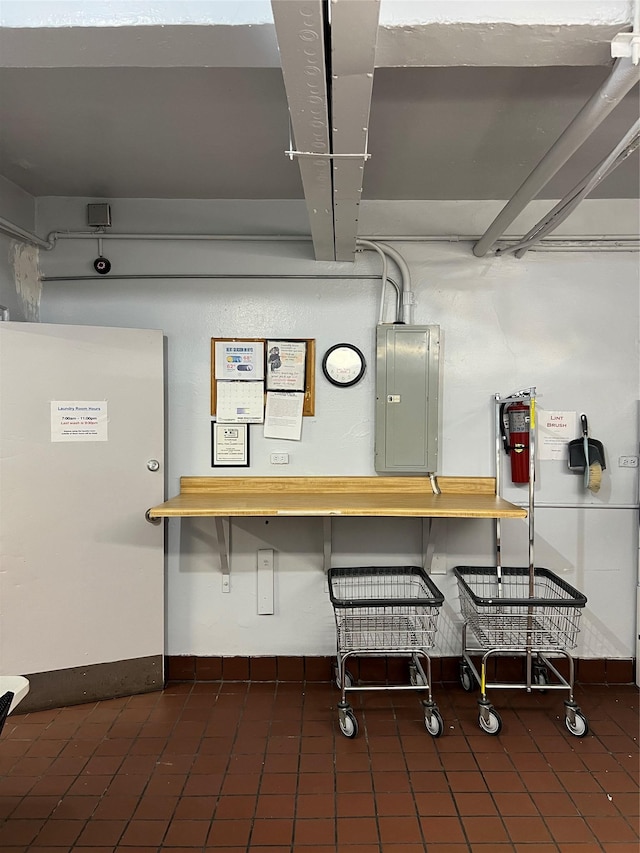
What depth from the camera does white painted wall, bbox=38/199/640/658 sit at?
3146mm

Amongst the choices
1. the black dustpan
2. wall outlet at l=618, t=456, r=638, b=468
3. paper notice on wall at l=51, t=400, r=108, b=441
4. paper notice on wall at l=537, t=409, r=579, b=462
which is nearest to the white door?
paper notice on wall at l=51, t=400, r=108, b=441

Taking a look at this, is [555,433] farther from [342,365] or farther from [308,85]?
[308,85]

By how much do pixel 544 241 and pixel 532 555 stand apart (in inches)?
68.0

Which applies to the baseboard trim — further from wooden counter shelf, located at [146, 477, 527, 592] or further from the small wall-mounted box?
the small wall-mounted box

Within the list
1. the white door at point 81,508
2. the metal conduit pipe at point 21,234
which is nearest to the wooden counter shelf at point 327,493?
the white door at point 81,508

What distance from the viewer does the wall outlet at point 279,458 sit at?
3150 millimetres

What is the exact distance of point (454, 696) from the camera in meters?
2.97

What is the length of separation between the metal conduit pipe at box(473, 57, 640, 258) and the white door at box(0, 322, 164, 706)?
75.5 inches

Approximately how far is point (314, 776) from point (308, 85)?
2541 millimetres

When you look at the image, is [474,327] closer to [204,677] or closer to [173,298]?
[173,298]

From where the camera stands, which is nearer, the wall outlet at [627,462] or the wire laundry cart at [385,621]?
the wire laundry cart at [385,621]

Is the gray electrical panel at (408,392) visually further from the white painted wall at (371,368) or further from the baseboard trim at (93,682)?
the baseboard trim at (93,682)

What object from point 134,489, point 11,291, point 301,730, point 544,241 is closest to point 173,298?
point 11,291

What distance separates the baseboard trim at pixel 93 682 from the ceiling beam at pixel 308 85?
254 centimetres
